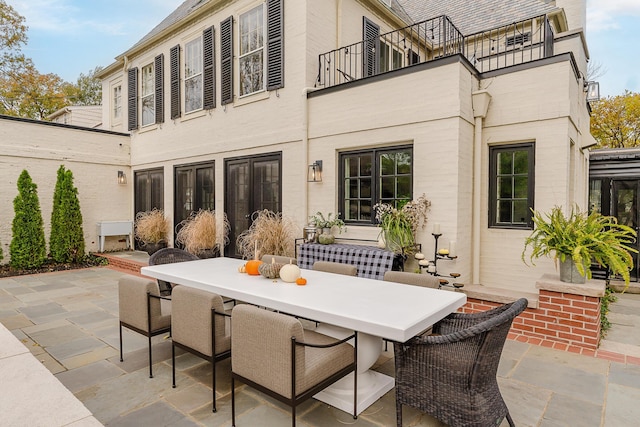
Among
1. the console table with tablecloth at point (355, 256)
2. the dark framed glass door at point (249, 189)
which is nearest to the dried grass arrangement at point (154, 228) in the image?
the dark framed glass door at point (249, 189)

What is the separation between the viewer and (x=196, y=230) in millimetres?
7277

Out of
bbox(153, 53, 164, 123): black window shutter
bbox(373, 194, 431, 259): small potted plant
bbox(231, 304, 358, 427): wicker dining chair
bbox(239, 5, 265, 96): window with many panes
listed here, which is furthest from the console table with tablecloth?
bbox(153, 53, 164, 123): black window shutter

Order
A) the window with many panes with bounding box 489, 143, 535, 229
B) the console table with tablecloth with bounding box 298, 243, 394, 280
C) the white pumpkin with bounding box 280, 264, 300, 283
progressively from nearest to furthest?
the white pumpkin with bounding box 280, 264, 300, 283 < the console table with tablecloth with bounding box 298, 243, 394, 280 < the window with many panes with bounding box 489, 143, 535, 229

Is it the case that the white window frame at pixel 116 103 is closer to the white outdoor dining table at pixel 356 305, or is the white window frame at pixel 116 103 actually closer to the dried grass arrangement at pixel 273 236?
the dried grass arrangement at pixel 273 236

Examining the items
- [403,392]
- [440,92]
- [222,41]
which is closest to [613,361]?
[403,392]

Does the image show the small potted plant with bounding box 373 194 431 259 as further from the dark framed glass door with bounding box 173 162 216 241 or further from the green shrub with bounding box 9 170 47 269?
the green shrub with bounding box 9 170 47 269

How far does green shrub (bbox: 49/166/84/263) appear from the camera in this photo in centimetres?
863

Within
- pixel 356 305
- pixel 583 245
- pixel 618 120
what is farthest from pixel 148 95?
pixel 618 120

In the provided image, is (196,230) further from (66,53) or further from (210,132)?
(66,53)

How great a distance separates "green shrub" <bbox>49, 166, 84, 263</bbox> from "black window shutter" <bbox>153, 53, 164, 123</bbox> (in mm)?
2576

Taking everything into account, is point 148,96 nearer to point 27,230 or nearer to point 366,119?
point 27,230

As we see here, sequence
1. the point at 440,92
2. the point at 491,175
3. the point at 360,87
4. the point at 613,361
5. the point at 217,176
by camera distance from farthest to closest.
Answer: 1. the point at 217,176
2. the point at 360,87
3. the point at 491,175
4. the point at 440,92
5. the point at 613,361

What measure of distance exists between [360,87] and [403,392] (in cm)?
446

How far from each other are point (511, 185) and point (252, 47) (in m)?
5.37
